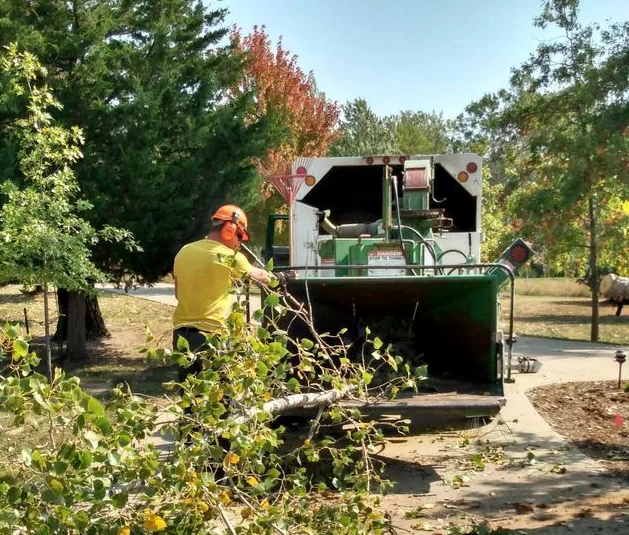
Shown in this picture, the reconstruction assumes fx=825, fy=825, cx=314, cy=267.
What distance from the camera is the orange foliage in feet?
72.8

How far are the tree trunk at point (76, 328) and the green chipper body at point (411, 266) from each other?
13.5 feet

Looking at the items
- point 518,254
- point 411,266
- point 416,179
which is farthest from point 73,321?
point 411,266

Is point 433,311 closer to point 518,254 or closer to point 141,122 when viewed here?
point 518,254

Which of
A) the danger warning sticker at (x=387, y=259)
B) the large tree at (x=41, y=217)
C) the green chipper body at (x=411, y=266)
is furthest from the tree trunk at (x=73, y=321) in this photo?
the danger warning sticker at (x=387, y=259)

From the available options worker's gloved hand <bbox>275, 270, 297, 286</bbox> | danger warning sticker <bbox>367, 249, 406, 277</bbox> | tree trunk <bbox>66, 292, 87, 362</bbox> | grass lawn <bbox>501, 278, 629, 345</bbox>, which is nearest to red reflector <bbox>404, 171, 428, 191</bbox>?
danger warning sticker <bbox>367, 249, 406, 277</bbox>

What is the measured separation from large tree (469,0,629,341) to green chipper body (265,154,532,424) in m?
5.70

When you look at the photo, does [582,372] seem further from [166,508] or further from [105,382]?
[166,508]

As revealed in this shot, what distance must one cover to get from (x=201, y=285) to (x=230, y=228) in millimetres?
449

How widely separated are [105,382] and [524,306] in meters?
22.1

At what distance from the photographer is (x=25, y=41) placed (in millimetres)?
9992

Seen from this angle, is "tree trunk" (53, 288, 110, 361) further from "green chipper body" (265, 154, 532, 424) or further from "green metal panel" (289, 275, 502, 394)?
"green metal panel" (289, 275, 502, 394)

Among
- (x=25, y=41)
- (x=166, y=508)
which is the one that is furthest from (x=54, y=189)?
(x=166, y=508)

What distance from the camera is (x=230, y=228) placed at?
5715mm

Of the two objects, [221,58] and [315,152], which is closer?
[221,58]
